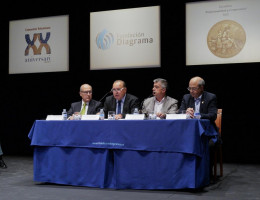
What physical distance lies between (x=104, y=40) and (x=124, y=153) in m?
3.20

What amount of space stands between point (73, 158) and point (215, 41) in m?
3.10

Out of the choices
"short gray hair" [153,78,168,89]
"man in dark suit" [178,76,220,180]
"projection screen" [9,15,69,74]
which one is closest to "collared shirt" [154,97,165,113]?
"short gray hair" [153,78,168,89]

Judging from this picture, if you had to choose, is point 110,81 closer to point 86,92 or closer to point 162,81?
point 86,92

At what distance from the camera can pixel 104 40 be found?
6410 millimetres

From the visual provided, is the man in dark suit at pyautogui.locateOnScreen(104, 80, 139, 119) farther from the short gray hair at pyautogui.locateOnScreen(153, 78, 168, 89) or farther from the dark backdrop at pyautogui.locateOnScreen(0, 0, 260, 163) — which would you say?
the dark backdrop at pyautogui.locateOnScreen(0, 0, 260, 163)

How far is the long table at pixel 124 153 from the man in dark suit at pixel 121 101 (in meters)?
0.95

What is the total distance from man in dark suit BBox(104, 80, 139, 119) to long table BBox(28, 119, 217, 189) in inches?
37.3

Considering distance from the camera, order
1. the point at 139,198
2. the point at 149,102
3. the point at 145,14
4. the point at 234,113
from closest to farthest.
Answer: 1. the point at 139,198
2. the point at 149,102
3. the point at 234,113
4. the point at 145,14

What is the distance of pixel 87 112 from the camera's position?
4.88m

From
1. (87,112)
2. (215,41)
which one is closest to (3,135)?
(87,112)

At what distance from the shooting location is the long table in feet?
11.1

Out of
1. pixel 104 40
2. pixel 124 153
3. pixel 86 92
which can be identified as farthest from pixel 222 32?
pixel 124 153

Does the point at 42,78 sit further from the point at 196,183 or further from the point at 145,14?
the point at 196,183

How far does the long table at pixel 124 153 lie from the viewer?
133 inches
